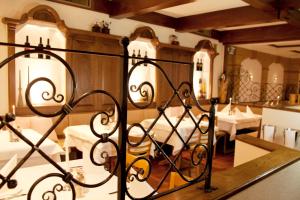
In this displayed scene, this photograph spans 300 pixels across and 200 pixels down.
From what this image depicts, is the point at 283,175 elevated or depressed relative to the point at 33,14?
depressed

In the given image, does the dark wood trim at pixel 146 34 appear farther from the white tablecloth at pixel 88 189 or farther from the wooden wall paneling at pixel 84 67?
the white tablecloth at pixel 88 189

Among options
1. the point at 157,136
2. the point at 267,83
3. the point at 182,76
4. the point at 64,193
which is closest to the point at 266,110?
the point at 157,136

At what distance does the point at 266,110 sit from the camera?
4.31m

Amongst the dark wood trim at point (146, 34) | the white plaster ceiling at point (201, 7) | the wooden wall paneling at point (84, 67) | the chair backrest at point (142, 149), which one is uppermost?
the white plaster ceiling at point (201, 7)

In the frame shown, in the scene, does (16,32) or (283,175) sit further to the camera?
(16,32)

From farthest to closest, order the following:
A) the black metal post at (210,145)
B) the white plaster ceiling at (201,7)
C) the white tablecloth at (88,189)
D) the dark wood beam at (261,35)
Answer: the dark wood beam at (261,35)
the white plaster ceiling at (201,7)
the white tablecloth at (88,189)
the black metal post at (210,145)

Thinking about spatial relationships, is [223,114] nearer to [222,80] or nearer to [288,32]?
[222,80]

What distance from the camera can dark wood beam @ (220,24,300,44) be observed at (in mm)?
5866

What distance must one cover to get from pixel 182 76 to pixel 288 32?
8.64ft

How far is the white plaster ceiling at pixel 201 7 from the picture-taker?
15.1 ft

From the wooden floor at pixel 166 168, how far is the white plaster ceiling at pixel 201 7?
2.89m

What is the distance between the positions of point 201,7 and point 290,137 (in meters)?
2.85

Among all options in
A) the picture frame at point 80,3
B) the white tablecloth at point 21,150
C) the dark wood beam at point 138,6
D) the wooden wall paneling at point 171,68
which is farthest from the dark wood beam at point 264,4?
the white tablecloth at point 21,150

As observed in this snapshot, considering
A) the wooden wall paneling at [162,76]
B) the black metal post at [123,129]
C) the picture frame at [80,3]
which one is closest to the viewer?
the black metal post at [123,129]
